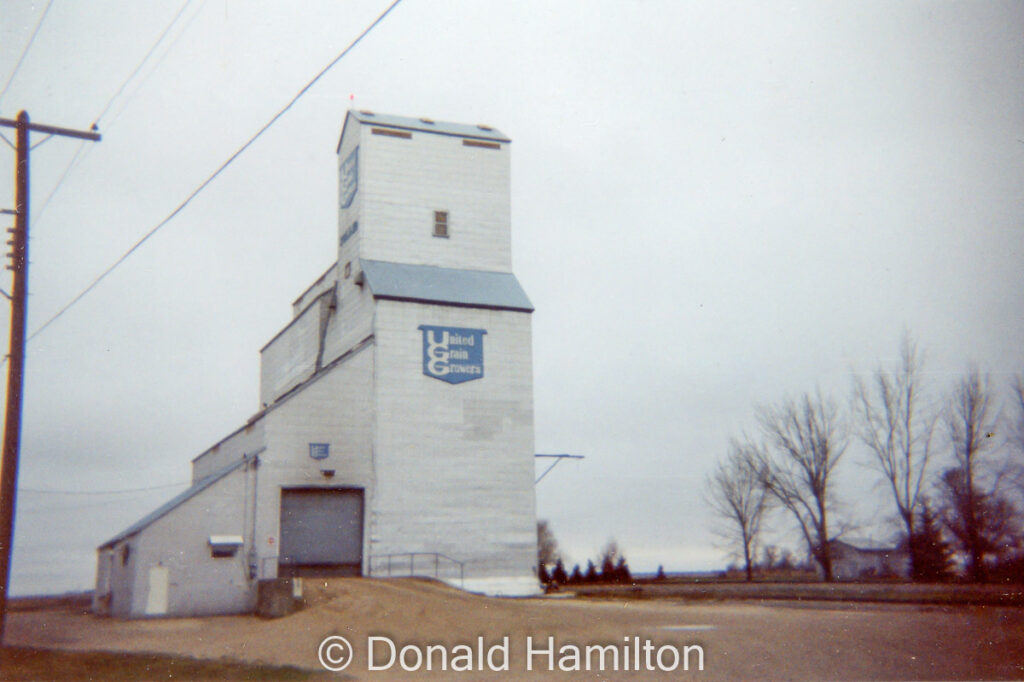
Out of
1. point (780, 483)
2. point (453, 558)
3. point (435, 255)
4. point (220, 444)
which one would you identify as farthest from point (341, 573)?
point (780, 483)

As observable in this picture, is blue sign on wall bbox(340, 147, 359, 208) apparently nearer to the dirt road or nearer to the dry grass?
the dirt road

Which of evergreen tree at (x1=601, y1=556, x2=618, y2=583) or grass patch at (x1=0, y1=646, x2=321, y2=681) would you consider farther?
evergreen tree at (x1=601, y1=556, x2=618, y2=583)

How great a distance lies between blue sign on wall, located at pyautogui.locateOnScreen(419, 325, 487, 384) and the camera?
31.3m

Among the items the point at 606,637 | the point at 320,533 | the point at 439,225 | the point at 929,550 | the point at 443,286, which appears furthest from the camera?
the point at 929,550

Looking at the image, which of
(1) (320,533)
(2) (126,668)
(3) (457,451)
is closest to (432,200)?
(3) (457,451)

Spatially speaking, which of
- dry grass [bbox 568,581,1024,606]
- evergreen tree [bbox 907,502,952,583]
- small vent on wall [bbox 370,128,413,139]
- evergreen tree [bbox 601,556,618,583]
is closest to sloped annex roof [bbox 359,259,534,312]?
small vent on wall [bbox 370,128,413,139]

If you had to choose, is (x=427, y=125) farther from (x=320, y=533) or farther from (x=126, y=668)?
(x=126, y=668)

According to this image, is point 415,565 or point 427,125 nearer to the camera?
point 415,565

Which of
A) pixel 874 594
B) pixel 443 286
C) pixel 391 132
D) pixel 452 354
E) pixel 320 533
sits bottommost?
pixel 874 594

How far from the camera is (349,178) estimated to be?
3466 centimetres

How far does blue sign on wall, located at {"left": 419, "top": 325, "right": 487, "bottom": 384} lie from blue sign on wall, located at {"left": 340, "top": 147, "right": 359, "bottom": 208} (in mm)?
6296

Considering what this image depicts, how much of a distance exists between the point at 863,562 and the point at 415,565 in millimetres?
38456

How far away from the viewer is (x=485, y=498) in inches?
1224

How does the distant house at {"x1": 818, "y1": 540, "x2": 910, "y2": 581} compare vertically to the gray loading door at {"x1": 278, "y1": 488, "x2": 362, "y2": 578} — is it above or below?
below
